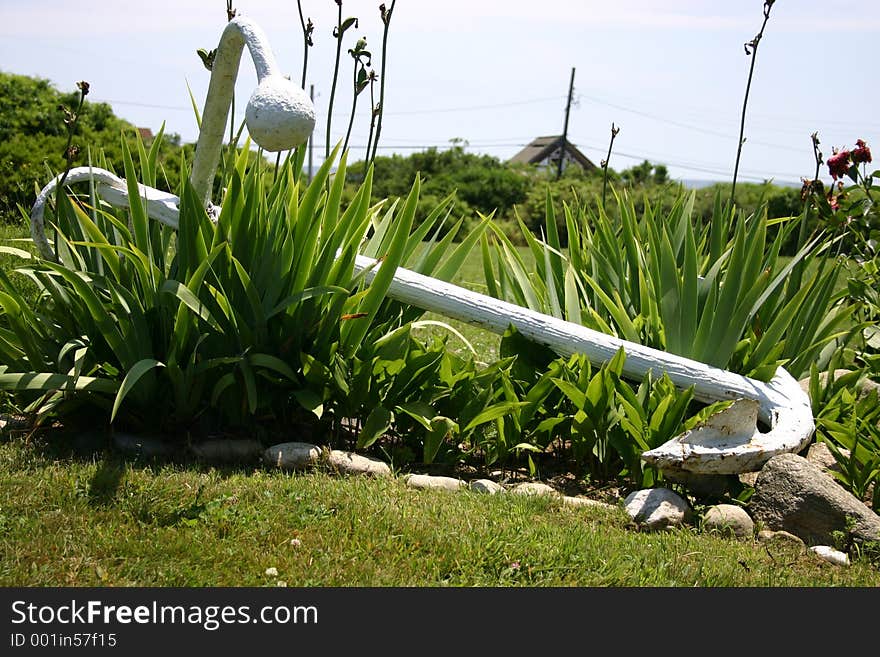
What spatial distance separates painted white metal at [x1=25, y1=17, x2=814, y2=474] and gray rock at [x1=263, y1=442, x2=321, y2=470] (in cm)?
79

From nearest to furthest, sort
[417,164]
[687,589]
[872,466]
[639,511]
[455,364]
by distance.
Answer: [687,589] < [639,511] < [872,466] < [455,364] < [417,164]

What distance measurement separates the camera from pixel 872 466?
12.4ft

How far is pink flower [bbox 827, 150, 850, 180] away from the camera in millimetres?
4953

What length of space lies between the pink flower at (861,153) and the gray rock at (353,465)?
10.8 feet

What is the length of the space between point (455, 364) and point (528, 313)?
456 millimetres

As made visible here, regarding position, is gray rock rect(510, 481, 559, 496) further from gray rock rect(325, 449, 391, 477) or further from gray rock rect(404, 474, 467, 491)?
gray rock rect(325, 449, 391, 477)

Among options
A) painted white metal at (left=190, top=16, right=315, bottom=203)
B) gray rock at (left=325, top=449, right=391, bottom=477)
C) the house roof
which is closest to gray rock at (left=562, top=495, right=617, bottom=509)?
gray rock at (left=325, top=449, right=391, bottom=477)

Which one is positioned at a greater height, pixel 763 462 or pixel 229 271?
pixel 229 271

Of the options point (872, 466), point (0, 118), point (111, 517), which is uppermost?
point (0, 118)

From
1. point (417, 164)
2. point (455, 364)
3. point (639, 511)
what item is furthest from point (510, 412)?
point (417, 164)

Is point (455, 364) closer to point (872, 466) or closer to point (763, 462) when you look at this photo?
point (763, 462)

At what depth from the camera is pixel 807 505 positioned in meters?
3.46

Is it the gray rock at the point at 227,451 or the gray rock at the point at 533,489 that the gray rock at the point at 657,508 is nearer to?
the gray rock at the point at 533,489

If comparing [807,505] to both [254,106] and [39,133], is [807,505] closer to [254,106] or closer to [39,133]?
[254,106]
